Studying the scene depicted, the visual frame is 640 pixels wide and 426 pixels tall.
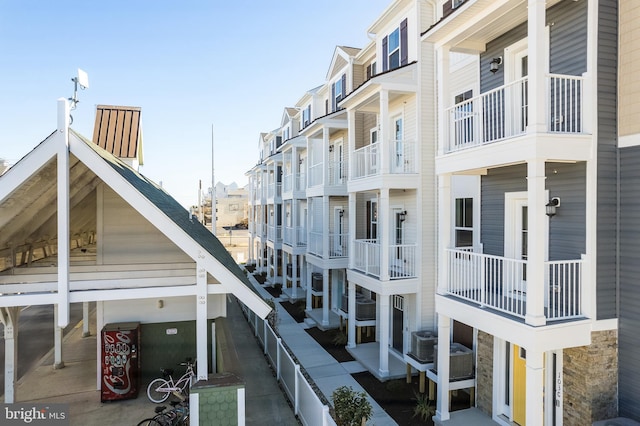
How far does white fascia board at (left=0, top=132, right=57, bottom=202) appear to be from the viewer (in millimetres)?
6355

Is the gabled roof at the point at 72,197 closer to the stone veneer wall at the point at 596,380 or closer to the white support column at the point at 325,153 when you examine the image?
the stone veneer wall at the point at 596,380

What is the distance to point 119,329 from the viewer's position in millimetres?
9469

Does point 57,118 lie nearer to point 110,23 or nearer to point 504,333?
point 504,333

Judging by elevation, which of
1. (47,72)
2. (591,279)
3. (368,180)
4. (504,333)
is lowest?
(504,333)

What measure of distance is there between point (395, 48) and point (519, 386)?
10.6m

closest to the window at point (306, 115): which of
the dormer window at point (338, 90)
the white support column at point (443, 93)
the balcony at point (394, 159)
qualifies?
the dormer window at point (338, 90)

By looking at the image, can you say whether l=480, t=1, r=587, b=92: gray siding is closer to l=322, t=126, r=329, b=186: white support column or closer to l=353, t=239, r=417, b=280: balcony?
l=353, t=239, r=417, b=280: balcony

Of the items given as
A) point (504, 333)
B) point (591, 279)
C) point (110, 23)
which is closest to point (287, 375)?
point (504, 333)

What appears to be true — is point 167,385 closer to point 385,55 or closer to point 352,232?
point 352,232

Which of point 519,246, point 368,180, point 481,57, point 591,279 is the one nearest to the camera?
point 591,279

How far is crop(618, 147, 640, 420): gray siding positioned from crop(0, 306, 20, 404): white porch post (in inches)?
460

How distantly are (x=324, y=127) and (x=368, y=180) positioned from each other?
500cm

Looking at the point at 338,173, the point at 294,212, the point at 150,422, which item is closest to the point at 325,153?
the point at 338,173

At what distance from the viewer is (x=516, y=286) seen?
6680 mm
